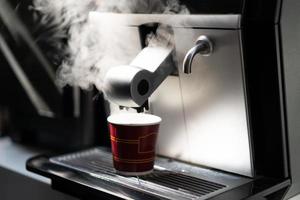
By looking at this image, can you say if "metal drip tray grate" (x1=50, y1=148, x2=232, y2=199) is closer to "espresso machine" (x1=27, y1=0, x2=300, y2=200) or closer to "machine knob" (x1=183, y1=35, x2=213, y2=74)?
"espresso machine" (x1=27, y1=0, x2=300, y2=200)

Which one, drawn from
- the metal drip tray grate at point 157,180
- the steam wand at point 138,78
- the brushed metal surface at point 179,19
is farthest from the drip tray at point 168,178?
the brushed metal surface at point 179,19

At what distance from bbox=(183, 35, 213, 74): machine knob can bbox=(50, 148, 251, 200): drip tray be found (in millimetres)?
205

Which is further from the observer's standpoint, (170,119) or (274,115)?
(170,119)

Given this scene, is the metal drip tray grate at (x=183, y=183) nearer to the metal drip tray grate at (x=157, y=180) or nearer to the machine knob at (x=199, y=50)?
the metal drip tray grate at (x=157, y=180)

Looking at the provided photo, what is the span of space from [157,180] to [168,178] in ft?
0.08

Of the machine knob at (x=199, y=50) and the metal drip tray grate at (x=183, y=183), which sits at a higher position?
the machine knob at (x=199, y=50)

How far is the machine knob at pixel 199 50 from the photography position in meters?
0.84

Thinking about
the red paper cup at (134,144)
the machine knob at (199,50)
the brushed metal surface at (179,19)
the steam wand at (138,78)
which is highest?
the brushed metal surface at (179,19)

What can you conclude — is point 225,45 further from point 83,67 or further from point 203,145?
point 83,67

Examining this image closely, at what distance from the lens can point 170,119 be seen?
3.28 ft

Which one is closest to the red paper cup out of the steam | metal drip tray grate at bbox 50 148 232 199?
metal drip tray grate at bbox 50 148 232 199

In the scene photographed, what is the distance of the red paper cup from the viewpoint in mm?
860

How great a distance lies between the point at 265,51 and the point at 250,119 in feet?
0.40

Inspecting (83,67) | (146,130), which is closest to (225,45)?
(146,130)
